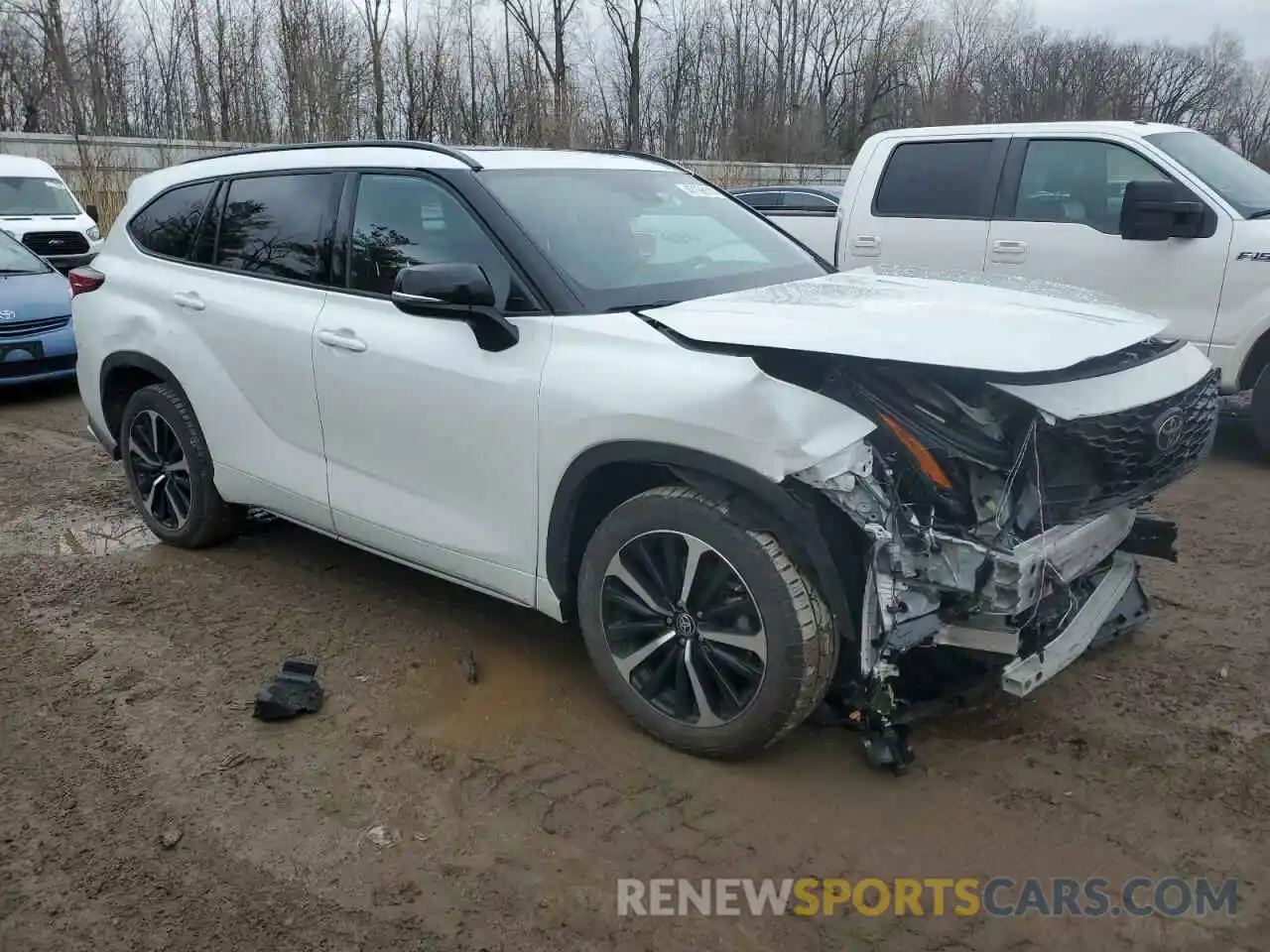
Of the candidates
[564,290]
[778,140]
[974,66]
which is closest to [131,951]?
[564,290]

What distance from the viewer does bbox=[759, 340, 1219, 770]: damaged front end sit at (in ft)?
9.66

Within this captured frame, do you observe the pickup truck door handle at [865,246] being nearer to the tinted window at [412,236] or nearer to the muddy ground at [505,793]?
the muddy ground at [505,793]

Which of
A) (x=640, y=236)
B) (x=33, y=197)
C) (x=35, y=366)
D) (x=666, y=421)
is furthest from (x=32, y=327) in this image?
(x=666, y=421)

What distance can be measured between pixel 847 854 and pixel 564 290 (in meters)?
1.95

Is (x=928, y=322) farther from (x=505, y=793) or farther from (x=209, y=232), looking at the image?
(x=209, y=232)

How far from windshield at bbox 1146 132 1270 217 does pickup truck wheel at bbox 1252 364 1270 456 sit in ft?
3.40

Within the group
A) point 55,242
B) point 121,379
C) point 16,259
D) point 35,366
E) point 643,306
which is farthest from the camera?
point 55,242

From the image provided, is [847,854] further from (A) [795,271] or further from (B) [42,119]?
(B) [42,119]

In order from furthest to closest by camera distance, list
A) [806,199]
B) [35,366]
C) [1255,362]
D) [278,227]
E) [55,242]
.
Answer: [806,199] → [55,242] → [35,366] → [1255,362] → [278,227]

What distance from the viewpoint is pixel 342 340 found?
13.1 feet

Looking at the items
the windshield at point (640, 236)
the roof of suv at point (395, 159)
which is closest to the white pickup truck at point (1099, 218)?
the windshield at point (640, 236)

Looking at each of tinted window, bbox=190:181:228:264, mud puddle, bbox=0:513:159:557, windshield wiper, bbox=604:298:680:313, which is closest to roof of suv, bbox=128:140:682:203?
tinted window, bbox=190:181:228:264

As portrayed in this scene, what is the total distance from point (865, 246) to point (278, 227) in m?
4.42

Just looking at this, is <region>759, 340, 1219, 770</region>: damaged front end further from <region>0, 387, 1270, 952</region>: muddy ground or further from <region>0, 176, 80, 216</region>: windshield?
<region>0, 176, 80, 216</region>: windshield
